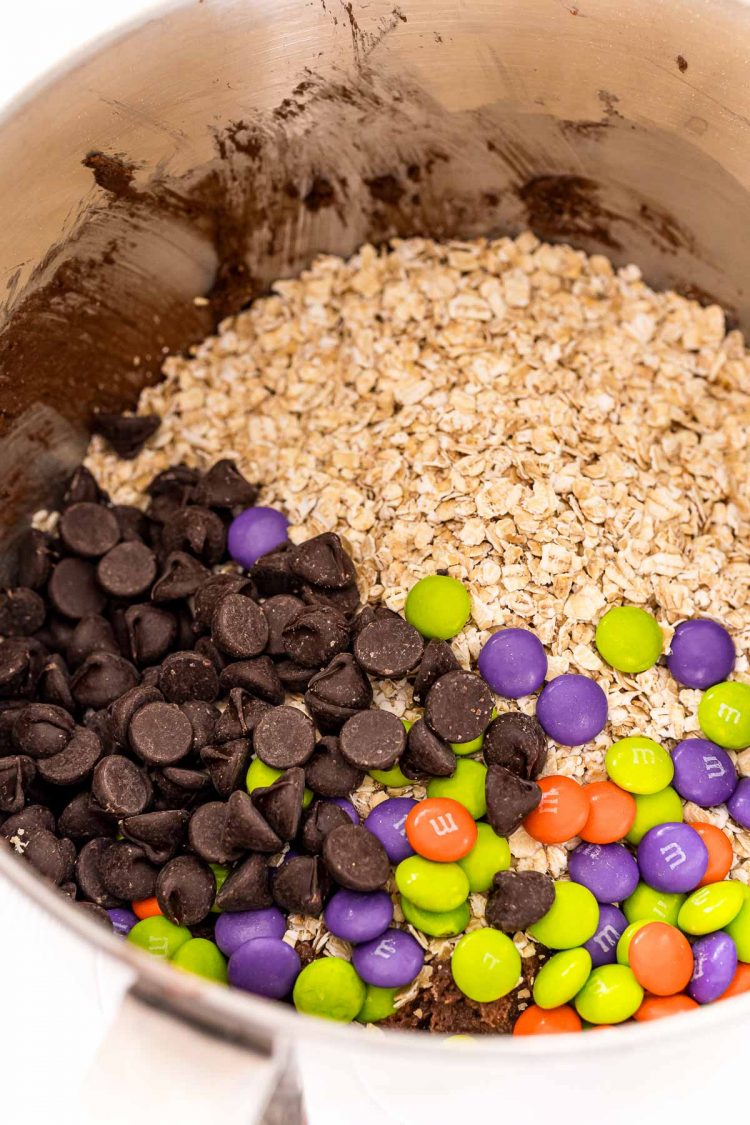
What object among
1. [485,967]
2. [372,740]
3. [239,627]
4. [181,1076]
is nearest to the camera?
[181,1076]

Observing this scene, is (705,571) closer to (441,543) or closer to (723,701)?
(723,701)

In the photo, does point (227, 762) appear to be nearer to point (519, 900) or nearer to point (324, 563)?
point (324, 563)

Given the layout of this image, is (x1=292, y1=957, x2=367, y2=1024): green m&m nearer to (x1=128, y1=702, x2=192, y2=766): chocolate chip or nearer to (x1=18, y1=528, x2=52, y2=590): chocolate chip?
(x1=128, y1=702, x2=192, y2=766): chocolate chip

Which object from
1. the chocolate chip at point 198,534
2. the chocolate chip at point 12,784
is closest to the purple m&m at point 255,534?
the chocolate chip at point 198,534

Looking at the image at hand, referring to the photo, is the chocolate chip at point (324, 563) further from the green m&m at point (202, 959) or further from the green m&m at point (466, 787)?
the green m&m at point (202, 959)

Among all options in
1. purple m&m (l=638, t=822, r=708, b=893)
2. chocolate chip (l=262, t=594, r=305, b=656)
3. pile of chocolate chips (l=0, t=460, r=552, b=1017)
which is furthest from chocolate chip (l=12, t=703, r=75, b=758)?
purple m&m (l=638, t=822, r=708, b=893)

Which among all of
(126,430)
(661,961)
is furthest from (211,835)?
(126,430)
